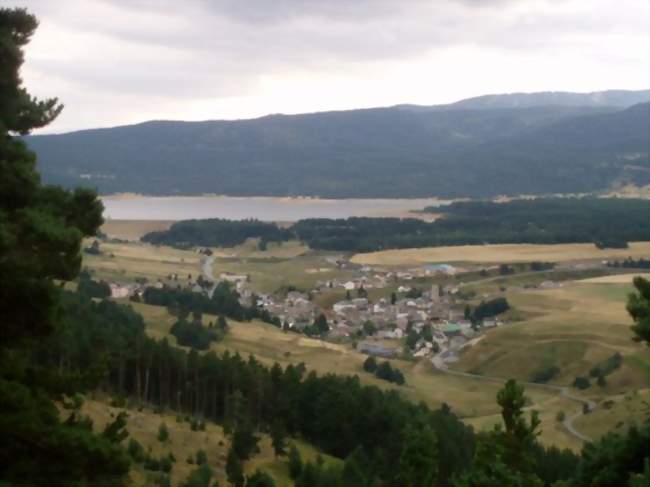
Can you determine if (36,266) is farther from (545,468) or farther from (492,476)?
(545,468)

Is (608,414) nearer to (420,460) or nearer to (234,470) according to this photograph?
(234,470)

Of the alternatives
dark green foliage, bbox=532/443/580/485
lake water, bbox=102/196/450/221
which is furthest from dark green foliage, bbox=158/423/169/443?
lake water, bbox=102/196/450/221

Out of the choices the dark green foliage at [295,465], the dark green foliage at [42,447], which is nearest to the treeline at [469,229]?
the dark green foliage at [295,465]

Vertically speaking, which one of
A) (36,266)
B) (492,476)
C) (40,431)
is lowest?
(492,476)

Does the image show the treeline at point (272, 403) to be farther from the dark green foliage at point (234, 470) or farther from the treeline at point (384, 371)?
the treeline at point (384, 371)

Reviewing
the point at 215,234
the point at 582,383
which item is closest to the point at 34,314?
the point at 582,383

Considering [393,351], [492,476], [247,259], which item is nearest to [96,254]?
[247,259]
